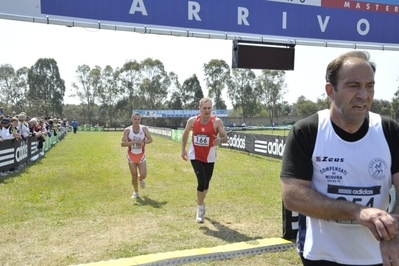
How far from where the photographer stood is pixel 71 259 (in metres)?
4.63

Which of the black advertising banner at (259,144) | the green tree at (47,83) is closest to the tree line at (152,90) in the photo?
the green tree at (47,83)

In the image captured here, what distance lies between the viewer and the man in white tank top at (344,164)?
5.83 ft

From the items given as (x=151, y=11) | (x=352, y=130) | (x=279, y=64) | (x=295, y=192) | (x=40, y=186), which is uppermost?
(x=151, y=11)

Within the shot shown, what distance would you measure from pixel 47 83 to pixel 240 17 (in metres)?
92.7

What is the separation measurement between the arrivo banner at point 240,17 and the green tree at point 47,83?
8746 centimetres

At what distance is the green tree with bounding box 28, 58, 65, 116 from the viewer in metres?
88.4

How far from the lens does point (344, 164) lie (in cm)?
183

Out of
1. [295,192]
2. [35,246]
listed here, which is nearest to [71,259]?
[35,246]

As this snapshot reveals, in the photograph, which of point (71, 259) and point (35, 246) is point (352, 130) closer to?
point (71, 259)

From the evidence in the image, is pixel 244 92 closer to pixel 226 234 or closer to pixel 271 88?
pixel 271 88

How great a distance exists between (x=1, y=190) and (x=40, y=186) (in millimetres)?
1055

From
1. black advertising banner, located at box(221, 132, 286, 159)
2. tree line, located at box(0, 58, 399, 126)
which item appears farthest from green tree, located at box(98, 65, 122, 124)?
black advertising banner, located at box(221, 132, 286, 159)

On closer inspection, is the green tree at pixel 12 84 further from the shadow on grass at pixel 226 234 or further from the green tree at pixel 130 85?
the shadow on grass at pixel 226 234

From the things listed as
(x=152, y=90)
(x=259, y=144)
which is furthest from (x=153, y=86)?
(x=259, y=144)
